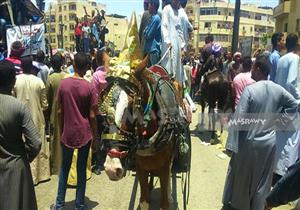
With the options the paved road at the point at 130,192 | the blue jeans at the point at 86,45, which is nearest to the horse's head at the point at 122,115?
the paved road at the point at 130,192

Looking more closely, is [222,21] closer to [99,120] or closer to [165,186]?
[99,120]

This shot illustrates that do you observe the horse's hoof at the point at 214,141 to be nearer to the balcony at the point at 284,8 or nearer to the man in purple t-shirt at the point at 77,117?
the man in purple t-shirt at the point at 77,117

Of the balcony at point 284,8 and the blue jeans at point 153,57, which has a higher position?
the balcony at point 284,8

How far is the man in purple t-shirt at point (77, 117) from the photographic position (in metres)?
4.91

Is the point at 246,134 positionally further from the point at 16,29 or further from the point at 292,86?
the point at 16,29

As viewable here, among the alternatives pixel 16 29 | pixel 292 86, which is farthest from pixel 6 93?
pixel 16 29

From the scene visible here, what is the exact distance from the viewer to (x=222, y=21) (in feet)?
294

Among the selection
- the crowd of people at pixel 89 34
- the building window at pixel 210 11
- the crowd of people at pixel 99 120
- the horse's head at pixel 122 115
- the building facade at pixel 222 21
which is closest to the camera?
the horse's head at pixel 122 115

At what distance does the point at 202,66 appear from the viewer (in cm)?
1014

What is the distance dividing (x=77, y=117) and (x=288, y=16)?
42.8 meters

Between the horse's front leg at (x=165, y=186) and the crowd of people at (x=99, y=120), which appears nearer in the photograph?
the crowd of people at (x=99, y=120)

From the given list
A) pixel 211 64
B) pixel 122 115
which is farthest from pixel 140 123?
pixel 211 64

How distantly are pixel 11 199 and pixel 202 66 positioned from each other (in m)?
7.17

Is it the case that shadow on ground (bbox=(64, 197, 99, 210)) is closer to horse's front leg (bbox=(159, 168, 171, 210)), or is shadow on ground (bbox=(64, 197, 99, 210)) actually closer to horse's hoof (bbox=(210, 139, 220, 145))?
horse's front leg (bbox=(159, 168, 171, 210))
